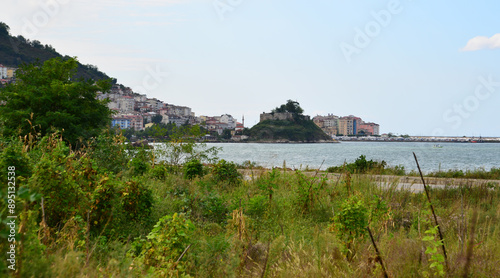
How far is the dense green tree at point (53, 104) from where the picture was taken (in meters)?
10.8

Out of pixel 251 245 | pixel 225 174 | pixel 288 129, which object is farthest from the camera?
pixel 288 129

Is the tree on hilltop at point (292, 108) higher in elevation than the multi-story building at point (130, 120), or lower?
higher

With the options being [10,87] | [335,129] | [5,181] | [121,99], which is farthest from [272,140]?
[5,181]

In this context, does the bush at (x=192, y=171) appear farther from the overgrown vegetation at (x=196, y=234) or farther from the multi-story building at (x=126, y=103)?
the multi-story building at (x=126, y=103)

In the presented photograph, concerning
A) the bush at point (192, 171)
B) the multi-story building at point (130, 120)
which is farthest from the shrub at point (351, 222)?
the multi-story building at point (130, 120)

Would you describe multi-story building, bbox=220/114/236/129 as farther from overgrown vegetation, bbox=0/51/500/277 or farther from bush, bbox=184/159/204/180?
overgrown vegetation, bbox=0/51/500/277

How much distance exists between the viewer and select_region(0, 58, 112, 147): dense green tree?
1081 centimetres

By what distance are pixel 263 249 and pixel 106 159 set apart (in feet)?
19.6

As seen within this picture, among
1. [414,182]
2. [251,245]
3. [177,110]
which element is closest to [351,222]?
[251,245]

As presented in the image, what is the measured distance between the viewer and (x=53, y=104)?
11.5 meters

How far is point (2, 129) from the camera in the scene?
10945mm

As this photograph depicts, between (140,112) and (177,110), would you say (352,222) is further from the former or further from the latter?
(177,110)

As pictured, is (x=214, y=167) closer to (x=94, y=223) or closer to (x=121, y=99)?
(x=94, y=223)

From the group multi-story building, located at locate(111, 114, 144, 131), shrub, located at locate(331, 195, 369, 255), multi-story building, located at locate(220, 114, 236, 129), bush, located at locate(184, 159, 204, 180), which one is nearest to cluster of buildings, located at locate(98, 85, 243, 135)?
multi-story building, located at locate(111, 114, 144, 131)
